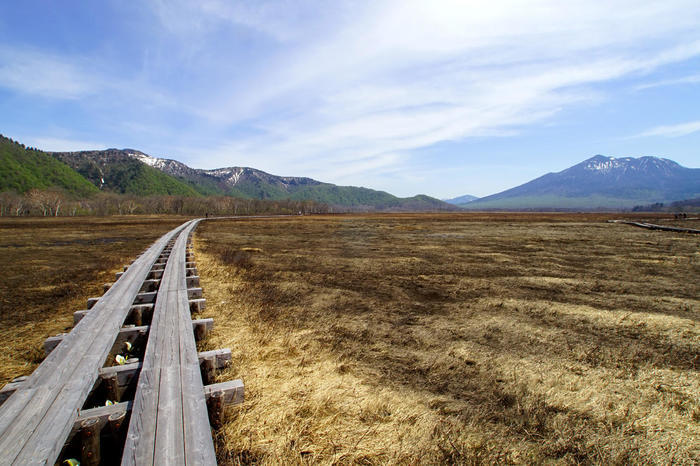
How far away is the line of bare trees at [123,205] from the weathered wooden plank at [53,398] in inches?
3546

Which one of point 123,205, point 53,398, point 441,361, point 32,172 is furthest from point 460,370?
point 32,172

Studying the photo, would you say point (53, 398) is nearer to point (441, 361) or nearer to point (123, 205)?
point (441, 361)

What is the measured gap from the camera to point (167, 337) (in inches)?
154

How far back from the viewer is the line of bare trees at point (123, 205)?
311 ft

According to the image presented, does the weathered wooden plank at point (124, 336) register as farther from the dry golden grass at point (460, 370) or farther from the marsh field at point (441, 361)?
the dry golden grass at point (460, 370)

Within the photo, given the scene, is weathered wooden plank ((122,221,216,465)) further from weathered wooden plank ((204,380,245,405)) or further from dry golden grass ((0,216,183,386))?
dry golden grass ((0,216,183,386))

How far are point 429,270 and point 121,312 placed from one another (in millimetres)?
8760

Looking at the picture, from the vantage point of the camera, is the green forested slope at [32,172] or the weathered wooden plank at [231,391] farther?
the green forested slope at [32,172]

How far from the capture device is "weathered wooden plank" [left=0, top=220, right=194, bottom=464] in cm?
207

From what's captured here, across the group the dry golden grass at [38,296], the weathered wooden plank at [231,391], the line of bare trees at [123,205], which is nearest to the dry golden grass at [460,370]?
the weathered wooden plank at [231,391]

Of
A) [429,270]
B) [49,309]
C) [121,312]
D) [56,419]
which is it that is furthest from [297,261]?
[56,419]

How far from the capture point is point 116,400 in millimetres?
3090

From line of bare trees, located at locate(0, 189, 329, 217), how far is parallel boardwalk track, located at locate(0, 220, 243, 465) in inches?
3545

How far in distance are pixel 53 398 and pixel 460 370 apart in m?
4.05
